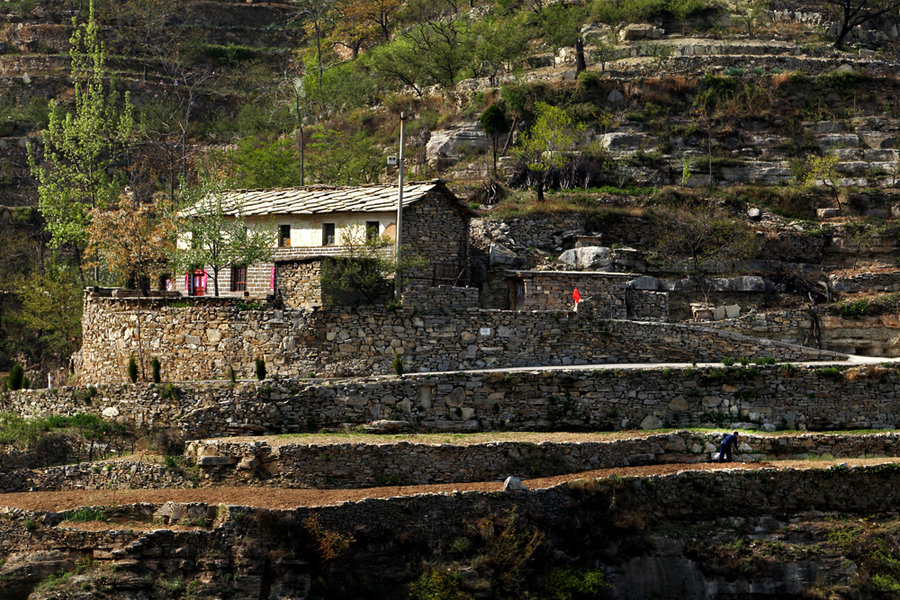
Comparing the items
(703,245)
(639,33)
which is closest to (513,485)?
(703,245)

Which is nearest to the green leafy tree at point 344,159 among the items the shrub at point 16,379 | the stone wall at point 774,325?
the shrub at point 16,379

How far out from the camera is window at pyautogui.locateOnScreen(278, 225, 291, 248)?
39312mm

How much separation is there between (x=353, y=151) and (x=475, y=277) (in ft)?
48.3

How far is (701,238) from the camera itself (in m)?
42.5

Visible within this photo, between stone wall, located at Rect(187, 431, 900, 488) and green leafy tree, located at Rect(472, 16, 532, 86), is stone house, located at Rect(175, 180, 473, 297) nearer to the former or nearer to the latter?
stone wall, located at Rect(187, 431, 900, 488)

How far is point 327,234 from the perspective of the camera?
39.0 meters

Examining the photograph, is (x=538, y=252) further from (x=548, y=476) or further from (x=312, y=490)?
(x=312, y=490)

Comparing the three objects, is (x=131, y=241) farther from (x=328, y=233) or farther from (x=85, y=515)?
(x=85, y=515)

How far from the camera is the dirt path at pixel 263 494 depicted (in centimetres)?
2684

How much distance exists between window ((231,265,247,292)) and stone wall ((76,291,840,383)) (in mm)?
4721

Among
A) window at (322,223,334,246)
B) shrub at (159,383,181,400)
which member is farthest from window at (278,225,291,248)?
shrub at (159,383,181,400)

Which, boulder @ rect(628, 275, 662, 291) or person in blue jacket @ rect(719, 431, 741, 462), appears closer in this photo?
person in blue jacket @ rect(719, 431, 741, 462)

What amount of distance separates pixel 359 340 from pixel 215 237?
7.37m

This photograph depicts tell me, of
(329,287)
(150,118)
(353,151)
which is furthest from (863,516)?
(150,118)
